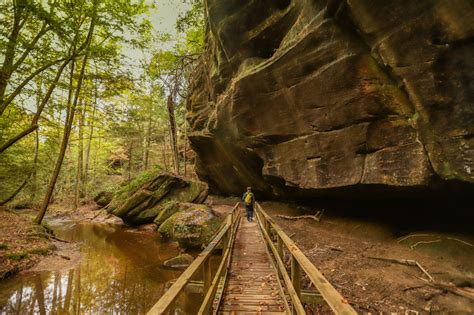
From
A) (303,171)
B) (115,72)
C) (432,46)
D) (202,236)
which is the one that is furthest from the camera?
(115,72)

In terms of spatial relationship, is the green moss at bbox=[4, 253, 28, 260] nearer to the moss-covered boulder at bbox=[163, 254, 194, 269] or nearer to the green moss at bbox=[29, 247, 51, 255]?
the green moss at bbox=[29, 247, 51, 255]

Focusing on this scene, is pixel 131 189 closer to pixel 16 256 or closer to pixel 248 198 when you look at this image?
pixel 16 256

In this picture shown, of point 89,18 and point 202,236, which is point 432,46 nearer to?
point 202,236

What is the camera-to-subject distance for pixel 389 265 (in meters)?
7.20

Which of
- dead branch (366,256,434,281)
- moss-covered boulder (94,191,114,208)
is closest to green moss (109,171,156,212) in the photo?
moss-covered boulder (94,191,114,208)

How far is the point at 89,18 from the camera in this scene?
13219 millimetres

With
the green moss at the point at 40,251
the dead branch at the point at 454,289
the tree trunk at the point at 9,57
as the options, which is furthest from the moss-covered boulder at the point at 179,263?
the tree trunk at the point at 9,57

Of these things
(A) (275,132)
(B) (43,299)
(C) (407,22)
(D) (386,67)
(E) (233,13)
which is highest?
(E) (233,13)

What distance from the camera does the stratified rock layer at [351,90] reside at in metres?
6.32

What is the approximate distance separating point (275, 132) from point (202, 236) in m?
5.86

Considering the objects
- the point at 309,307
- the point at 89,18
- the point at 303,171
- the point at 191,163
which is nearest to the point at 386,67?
the point at 303,171

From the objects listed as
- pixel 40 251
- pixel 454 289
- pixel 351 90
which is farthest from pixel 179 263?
pixel 351 90

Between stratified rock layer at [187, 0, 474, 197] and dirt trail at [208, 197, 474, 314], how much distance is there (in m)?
2.02

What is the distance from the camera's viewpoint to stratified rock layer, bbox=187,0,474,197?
20.7 feet
